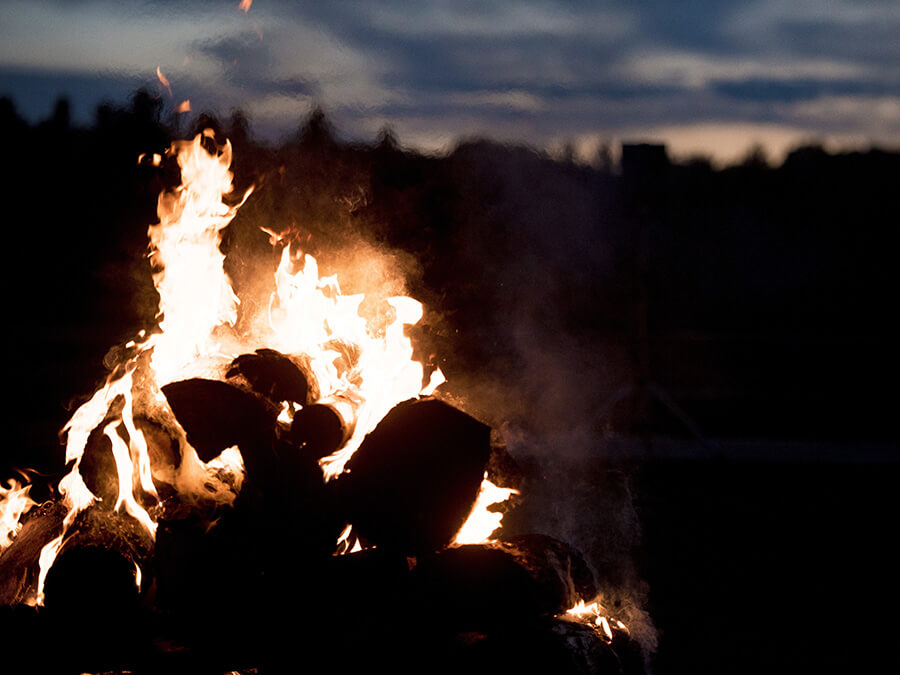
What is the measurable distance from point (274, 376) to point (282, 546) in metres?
0.59

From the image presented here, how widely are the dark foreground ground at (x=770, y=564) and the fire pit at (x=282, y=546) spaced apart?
129 centimetres

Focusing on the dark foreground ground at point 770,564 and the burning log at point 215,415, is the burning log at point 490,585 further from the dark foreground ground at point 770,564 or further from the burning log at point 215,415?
the dark foreground ground at point 770,564

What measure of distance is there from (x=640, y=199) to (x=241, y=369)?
416cm

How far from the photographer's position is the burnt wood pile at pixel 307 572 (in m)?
2.42

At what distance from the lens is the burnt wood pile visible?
2422 mm

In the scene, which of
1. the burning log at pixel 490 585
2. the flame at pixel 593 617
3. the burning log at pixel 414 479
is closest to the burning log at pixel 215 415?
the burning log at pixel 414 479

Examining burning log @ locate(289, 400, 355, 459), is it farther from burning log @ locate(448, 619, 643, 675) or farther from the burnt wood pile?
burning log @ locate(448, 619, 643, 675)

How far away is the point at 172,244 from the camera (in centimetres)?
326

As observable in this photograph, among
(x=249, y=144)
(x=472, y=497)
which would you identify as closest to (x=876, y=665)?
(x=472, y=497)

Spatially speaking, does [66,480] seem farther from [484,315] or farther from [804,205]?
[804,205]

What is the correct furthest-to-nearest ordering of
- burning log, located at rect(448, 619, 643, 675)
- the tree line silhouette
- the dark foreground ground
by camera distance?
the tree line silhouette
the dark foreground ground
burning log, located at rect(448, 619, 643, 675)

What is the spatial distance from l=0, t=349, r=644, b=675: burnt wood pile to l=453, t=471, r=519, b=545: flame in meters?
0.21

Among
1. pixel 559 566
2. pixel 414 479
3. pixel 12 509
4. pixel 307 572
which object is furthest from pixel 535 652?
pixel 12 509

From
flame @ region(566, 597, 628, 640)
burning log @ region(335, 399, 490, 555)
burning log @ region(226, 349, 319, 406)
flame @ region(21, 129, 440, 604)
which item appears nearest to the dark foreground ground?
flame @ region(566, 597, 628, 640)
